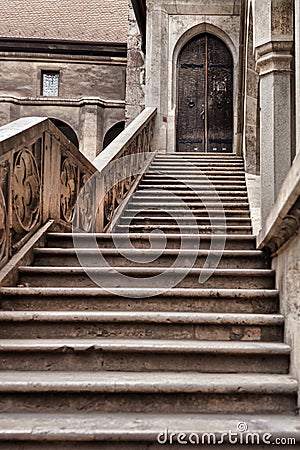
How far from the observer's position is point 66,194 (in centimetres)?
473

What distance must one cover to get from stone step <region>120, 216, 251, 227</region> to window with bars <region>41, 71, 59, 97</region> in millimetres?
13544

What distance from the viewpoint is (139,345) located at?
2855 mm

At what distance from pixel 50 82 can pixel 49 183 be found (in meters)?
14.6

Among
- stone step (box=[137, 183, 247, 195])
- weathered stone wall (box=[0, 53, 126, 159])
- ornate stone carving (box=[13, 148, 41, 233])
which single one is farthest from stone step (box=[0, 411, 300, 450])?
weathered stone wall (box=[0, 53, 126, 159])

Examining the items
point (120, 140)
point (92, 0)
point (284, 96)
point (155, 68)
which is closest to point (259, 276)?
point (284, 96)

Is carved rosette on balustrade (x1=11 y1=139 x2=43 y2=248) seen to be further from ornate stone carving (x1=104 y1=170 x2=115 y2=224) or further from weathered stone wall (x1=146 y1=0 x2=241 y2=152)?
weathered stone wall (x1=146 y1=0 x2=241 y2=152)

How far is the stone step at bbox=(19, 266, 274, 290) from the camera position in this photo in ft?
11.7

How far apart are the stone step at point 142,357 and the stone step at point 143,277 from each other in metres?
0.70

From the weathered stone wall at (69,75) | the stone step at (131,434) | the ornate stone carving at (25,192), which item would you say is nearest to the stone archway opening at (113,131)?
the weathered stone wall at (69,75)

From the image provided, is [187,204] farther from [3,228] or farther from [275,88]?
[3,228]

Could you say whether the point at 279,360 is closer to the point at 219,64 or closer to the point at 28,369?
the point at 28,369

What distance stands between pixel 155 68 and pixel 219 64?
1548 mm

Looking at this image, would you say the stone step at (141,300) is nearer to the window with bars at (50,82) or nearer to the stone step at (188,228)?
the stone step at (188,228)

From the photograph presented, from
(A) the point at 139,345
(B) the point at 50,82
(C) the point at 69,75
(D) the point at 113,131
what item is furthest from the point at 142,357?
(B) the point at 50,82
